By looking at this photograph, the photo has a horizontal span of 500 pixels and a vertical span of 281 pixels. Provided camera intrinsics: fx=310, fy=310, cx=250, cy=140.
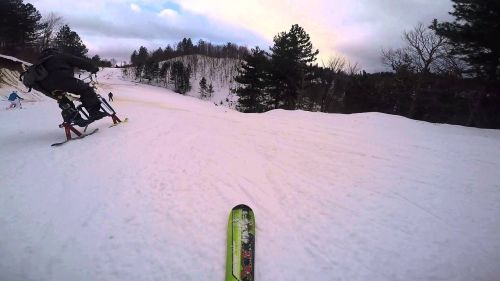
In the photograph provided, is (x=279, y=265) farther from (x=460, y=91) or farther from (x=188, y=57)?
(x=188, y=57)

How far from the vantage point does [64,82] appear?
7.83 meters

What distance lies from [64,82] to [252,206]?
6.18m

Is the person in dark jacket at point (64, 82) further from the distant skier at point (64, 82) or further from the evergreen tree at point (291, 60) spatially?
the evergreen tree at point (291, 60)

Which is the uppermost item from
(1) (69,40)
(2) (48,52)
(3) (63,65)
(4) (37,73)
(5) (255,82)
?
(1) (69,40)

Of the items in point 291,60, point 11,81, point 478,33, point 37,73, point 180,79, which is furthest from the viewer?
point 180,79

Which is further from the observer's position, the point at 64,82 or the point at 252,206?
the point at 64,82

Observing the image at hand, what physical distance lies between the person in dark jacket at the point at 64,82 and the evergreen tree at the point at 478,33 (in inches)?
829

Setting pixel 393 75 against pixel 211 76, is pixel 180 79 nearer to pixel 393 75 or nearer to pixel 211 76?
pixel 211 76

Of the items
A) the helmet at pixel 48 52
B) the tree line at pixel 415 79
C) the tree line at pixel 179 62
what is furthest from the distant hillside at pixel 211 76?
the helmet at pixel 48 52

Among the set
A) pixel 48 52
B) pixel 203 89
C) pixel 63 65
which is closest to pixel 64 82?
pixel 63 65

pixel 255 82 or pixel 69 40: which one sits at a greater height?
pixel 69 40

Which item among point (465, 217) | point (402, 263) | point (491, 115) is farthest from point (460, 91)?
point (402, 263)

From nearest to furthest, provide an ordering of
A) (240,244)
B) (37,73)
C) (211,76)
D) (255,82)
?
(240,244)
(37,73)
(255,82)
(211,76)

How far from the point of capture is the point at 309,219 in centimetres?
442
